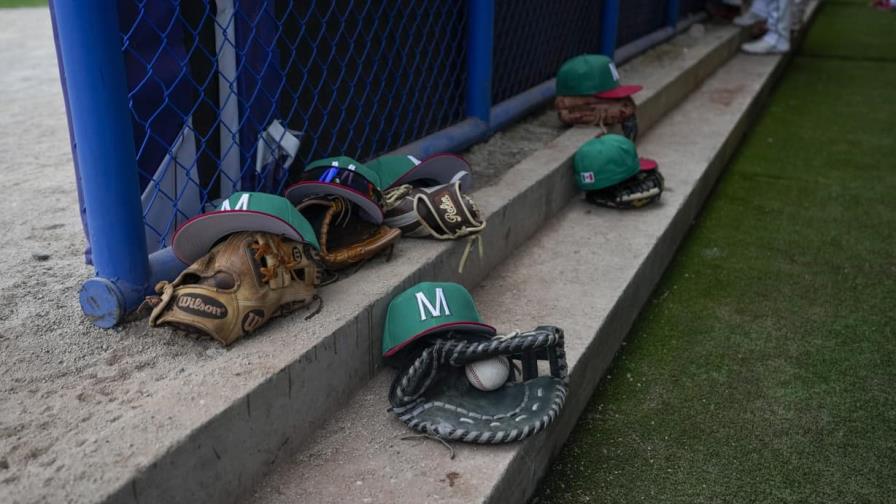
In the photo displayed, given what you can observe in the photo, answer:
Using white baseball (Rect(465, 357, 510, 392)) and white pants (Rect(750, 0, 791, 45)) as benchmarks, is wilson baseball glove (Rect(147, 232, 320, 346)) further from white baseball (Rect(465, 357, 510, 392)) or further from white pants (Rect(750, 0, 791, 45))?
white pants (Rect(750, 0, 791, 45))

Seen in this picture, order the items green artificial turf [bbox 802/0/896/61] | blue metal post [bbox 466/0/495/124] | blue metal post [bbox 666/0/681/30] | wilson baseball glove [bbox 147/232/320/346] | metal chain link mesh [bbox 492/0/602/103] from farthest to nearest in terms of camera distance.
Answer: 1. green artificial turf [bbox 802/0/896/61]
2. blue metal post [bbox 666/0/681/30]
3. metal chain link mesh [bbox 492/0/602/103]
4. blue metal post [bbox 466/0/495/124]
5. wilson baseball glove [bbox 147/232/320/346]

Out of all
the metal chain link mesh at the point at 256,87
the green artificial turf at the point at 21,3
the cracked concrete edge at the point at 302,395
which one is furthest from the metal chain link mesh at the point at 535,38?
the green artificial turf at the point at 21,3

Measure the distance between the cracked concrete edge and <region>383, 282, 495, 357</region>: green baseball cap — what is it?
0.18 ft

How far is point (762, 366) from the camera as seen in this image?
2.57 metres

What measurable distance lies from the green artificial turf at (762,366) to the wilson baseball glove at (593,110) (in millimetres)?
614

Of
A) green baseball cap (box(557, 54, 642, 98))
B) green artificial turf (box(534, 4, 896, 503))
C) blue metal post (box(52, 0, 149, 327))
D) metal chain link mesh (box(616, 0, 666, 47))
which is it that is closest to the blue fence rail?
blue metal post (box(52, 0, 149, 327))

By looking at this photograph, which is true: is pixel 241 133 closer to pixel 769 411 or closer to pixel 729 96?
pixel 769 411

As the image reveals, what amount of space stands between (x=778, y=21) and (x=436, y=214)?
6.01 metres

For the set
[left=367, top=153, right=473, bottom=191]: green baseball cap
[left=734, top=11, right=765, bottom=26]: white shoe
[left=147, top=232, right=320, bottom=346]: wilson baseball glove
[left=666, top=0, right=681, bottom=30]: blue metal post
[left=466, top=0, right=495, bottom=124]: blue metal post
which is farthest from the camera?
[left=734, top=11, right=765, bottom=26]: white shoe

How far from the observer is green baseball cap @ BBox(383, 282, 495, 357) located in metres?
2.01

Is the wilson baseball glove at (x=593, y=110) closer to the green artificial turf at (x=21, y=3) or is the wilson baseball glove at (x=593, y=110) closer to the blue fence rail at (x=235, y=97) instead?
the blue fence rail at (x=235, y=97)

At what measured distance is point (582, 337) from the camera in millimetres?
2375

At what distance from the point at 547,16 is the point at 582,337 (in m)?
2.55

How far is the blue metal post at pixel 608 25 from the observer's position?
5102 millimetres
